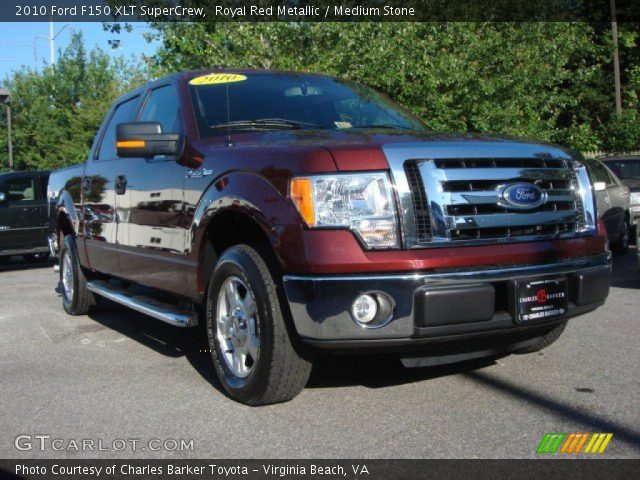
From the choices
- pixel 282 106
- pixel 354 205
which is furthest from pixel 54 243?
pixel 354 205

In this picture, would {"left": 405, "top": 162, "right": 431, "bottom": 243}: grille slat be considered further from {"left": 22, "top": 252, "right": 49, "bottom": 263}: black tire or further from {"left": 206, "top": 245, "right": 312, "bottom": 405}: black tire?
{"left": 22, "top": 252, "right": 49, "bottom": 263}: black tire

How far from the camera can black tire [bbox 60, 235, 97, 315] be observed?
23.4 feet

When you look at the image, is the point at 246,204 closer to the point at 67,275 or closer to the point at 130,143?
the point at 130,143

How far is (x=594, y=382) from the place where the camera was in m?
4.24

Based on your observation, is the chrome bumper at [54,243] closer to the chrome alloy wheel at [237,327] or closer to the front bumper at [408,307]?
the chrome alloy wheel at [237,327]

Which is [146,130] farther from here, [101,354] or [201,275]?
[101,354]

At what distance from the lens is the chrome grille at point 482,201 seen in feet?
11.8

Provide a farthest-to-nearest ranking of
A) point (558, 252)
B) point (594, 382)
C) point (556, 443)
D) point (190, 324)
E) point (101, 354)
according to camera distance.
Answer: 1. point (101, 354)
2. point (190, 324)
3. point (594, 382)
4. point (558, 252)
5. point (556, 443)

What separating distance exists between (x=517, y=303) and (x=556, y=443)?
2.21 ft

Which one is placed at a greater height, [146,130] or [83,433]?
[146,130]

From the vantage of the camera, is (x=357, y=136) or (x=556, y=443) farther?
(x=357, y=136)

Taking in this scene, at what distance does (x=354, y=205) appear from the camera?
3547mm

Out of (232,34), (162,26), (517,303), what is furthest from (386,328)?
(162,26)

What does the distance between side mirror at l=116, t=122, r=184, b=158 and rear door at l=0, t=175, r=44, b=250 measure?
33.0 ft
